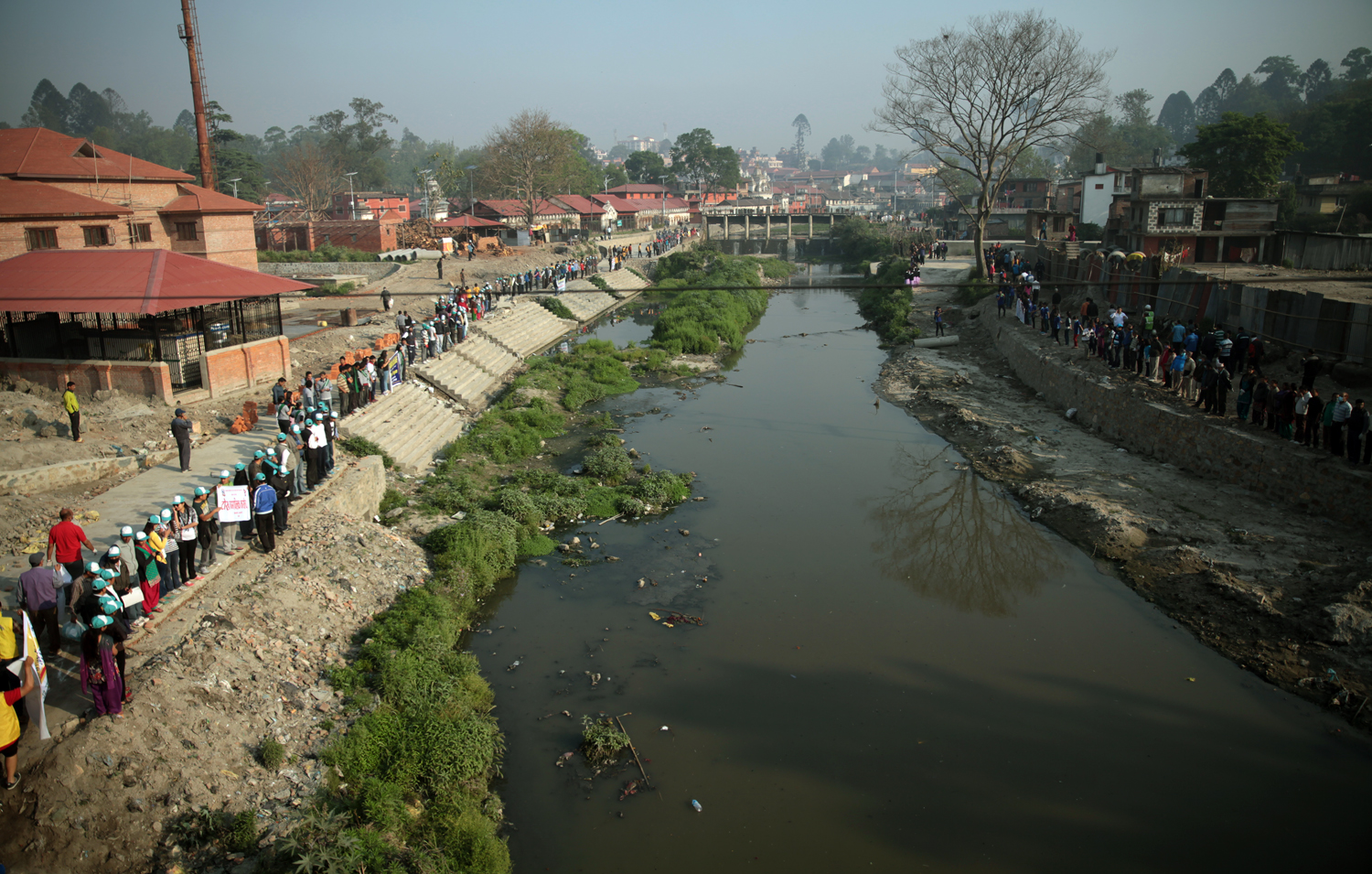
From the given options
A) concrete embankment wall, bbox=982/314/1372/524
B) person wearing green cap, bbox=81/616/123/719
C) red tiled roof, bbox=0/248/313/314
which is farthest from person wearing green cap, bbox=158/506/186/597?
concrete embankment wall, bbox=982/314/1372/524

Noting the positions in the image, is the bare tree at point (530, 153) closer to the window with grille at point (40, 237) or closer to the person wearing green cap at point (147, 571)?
the window with grille at point (40, 237)

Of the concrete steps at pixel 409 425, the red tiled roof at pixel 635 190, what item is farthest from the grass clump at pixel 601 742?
the red tiled roof at pixel 635 190

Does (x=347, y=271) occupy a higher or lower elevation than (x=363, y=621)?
higher

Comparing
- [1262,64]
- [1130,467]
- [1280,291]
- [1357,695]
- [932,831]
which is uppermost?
[1262,64]

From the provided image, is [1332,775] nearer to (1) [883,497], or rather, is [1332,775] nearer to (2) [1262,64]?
(1) [883,497]

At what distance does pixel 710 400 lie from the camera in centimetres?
2666

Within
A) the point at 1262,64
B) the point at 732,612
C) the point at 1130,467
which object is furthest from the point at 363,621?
the point at 1262,64

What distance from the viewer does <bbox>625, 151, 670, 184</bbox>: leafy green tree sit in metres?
115

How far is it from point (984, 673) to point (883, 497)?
6987 millimetres

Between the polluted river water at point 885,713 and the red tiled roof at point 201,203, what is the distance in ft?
85.1

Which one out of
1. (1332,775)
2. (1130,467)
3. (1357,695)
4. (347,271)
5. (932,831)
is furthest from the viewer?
(347,271)

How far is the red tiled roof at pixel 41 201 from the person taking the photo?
950 inches

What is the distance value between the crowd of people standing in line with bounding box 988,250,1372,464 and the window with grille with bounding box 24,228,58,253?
Result: 28.5m

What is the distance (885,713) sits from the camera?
35.6 feet
